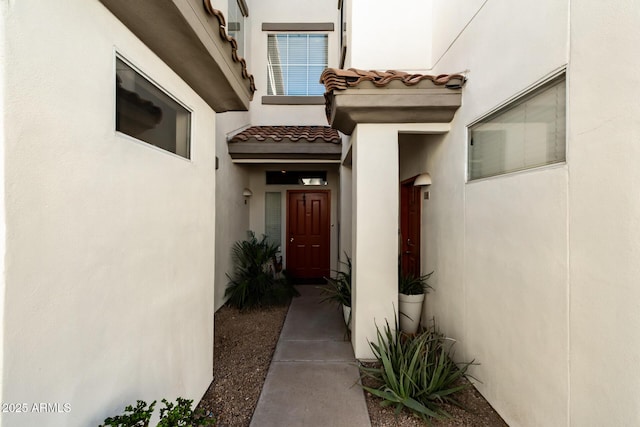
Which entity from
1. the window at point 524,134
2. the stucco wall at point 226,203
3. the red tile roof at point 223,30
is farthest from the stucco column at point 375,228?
the stucco wall at point 226,203

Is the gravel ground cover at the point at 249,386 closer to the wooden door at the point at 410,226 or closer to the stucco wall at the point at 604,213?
the stucco wall at the point at 604,213

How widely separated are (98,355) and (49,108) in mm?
1246

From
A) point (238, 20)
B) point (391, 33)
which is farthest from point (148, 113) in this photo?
point (238, 20)

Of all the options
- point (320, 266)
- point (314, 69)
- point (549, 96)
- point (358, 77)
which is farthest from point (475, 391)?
point (314, 69)

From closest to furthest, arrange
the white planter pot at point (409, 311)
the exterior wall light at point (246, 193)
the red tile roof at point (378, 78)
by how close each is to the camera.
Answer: the red tile roof at point (378, 78)
the white planter pot at point (409, 311)
the exterior wall light at point (246, 193)

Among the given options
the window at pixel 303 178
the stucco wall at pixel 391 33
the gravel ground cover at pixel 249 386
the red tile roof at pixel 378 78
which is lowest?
the gravel ground cover at pixel 249 386

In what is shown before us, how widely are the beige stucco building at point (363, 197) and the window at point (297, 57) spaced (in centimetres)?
409

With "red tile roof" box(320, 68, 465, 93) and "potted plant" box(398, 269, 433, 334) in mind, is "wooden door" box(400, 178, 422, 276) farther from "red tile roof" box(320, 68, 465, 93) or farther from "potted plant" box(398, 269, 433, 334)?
"red tile roof" box(320, 68, 465, 93)

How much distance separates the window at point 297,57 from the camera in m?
7.16

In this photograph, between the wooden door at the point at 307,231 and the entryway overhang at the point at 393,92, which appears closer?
the entryway overhang at the point at 393,92

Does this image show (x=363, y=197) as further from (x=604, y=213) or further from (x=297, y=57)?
(x=297, y=57)

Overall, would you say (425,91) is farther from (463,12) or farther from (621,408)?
(621,408)

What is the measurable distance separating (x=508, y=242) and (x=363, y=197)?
1586mm

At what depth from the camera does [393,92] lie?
3.15 meters
